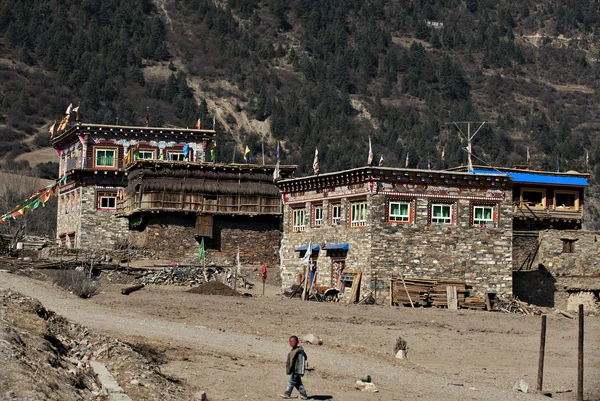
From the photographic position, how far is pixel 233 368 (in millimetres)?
29828

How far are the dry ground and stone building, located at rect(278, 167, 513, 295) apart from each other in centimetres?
479

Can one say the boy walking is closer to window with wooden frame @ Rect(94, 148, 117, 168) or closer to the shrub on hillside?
the shrub on hillside

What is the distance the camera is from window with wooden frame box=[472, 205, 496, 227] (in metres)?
56.8

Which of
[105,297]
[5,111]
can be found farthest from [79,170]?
[5,111]

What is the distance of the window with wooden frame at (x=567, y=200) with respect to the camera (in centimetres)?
7462

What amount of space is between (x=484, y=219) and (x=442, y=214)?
227 centimetres

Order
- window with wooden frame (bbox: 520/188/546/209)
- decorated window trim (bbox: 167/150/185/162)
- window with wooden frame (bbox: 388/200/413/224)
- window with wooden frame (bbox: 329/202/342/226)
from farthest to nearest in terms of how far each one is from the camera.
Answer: decorated window trim (bbox: 167/150/185/162) < window with wooden frame (bbox: 520/188/546/209) < window with wooden frame (bbox: 329/202/342/226) < window with wooden frame (bbox: 388/200/413/224)

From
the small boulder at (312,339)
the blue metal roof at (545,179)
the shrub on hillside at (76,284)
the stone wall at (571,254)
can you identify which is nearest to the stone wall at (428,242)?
the stone wall at (571,254)

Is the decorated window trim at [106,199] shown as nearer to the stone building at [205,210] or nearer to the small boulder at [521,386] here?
the stone building at [205,210]

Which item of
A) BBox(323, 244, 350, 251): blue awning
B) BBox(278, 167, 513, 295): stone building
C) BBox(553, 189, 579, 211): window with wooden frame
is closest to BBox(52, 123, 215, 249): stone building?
BBox(323, 244, 350, 251): blue awning

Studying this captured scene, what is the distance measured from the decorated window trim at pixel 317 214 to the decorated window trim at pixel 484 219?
7.67 meters

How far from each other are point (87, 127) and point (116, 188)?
454 centimetres

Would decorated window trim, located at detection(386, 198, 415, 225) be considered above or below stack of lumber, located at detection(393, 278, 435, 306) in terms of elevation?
above

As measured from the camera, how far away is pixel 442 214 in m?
56.2
